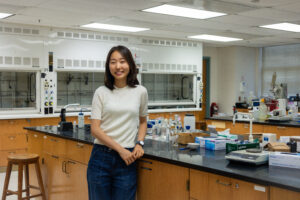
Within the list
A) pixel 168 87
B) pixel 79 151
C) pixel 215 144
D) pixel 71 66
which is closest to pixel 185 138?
pixel 215 144

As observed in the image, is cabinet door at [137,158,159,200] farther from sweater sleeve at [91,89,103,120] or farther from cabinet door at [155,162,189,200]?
sweater sleeve at [91,89,103,120]

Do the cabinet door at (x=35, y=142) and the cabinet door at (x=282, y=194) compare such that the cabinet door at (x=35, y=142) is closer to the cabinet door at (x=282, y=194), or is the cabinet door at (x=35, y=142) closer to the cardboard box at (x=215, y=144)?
the cardboard box at (x=215, y=144)

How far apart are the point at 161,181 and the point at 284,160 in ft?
2.75

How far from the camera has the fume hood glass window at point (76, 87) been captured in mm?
6855

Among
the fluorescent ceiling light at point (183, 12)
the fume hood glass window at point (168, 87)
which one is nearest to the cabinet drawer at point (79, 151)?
the fluorescent ceiling light at point (183, 12)

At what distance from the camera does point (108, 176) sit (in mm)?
2404

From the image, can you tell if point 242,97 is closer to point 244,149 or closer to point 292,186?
point 244,149

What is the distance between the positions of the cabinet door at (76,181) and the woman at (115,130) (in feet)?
2.77

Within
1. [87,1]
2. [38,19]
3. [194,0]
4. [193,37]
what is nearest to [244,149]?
[194,0]

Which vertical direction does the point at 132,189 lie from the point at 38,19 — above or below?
below

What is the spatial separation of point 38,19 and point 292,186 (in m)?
5.11

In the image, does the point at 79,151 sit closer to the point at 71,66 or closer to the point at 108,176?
the point at 108,176

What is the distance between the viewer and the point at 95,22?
20.0ft

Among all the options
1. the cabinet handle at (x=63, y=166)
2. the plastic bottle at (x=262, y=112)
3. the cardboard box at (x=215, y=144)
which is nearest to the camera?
the cardboard box at (x=215, y=144)
